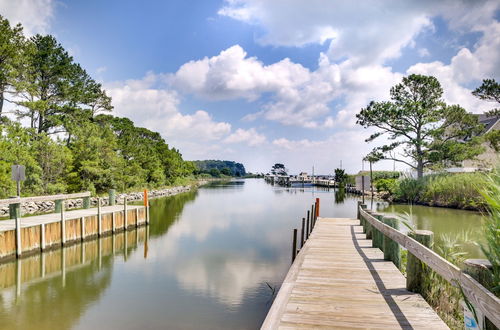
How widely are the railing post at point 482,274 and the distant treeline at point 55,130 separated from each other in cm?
2302

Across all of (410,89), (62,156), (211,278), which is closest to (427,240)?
(211,278)

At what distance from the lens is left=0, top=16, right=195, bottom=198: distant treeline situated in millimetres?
22625

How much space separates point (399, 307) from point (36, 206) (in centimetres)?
2424

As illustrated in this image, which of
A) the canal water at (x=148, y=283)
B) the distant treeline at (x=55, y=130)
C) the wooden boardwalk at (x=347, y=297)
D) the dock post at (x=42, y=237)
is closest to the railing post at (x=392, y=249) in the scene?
the wooden boardwalk at (x=347, y=297)

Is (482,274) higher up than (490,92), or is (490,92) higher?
(490,92)

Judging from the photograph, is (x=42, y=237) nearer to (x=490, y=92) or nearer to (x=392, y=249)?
(x=392, y=249)

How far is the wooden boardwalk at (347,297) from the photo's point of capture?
15.0 feet

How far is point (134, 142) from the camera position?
4778cm

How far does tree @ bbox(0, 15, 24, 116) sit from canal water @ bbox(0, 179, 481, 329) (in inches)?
521

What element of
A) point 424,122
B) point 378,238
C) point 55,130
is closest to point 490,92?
point 424,122

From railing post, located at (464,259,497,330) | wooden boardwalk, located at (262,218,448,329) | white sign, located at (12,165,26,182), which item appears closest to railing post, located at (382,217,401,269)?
wooden boardwalk, located at (262,218,448,329)

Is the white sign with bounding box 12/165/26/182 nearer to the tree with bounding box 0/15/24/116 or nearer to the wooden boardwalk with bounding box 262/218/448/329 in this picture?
the tree with bounding box 0/15/24/116

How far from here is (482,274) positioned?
3.66m

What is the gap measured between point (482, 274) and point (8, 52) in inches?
1047
